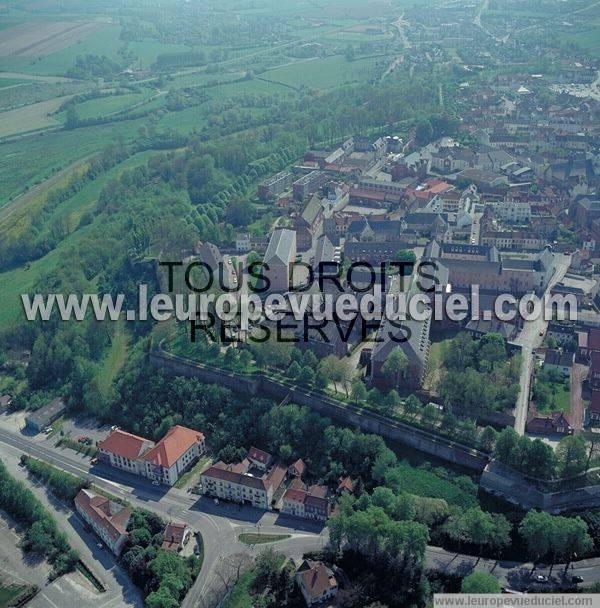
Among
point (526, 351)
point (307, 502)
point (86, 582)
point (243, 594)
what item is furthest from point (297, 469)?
point (526, 351)

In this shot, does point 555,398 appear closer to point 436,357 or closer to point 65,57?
point 436,357

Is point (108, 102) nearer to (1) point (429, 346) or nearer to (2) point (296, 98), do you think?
(2) point (296, 98)

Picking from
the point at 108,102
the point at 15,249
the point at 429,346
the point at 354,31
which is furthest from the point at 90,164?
the point at 354,31

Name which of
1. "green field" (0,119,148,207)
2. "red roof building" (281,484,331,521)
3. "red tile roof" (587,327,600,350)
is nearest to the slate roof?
"red roof building" (281,484,331,521)

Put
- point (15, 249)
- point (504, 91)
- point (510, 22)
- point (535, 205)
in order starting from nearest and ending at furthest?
point (535, 205) → point (15, 249) → point (504, 91) → point (510, 22)

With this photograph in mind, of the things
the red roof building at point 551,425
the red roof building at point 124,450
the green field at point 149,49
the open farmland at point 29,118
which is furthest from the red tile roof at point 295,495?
the green field at point 149,49

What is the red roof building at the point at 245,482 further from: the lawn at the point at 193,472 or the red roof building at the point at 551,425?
the red roof building at the point at 551,425

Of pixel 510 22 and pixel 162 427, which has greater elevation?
pixel 510 22
